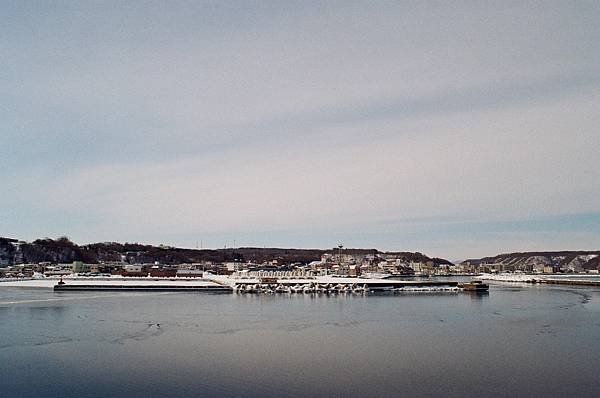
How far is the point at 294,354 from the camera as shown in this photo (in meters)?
13.4

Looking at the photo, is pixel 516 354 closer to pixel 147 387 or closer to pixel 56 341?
pixel 147 387

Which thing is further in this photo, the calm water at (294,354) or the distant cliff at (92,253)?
the distant cliff at (92,253)

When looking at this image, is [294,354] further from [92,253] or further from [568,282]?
[92,253]

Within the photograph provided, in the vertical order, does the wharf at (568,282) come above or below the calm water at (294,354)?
above

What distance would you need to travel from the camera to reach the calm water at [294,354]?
10266mm

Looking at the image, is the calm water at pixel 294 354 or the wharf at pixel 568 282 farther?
the wharf at pixel 568 282

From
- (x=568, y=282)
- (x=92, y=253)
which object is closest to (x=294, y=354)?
A: (x=568, y=282)

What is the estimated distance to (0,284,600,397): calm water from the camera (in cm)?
1027

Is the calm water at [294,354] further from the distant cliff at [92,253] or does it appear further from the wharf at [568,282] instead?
the distant cliff at [92,253]

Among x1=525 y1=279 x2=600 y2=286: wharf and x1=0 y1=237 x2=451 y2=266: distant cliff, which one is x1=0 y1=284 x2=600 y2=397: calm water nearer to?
x1=525 y1=279 x2=600 y2=286: wharf

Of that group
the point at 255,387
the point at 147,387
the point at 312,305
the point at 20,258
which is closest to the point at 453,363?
the point at 255,387

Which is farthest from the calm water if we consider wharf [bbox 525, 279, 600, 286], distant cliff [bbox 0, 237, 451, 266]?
distant cliff [bbox 0, 237, 451, 266]

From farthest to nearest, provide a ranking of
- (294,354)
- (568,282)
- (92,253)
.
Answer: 1. (92,253)
2. (568,282)
3. (294,354)

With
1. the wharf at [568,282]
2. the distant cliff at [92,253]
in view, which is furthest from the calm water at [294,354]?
the distant cliff at [92,253]
